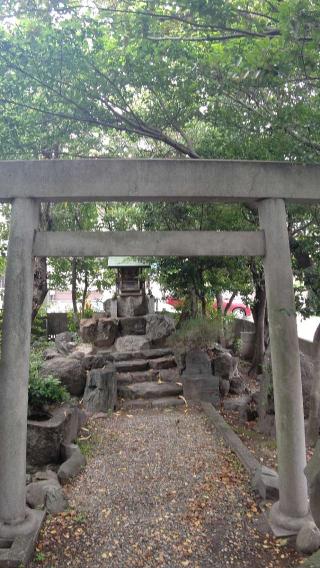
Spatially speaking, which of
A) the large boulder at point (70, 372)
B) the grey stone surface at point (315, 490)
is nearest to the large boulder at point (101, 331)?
the large boulder at point (70, 372)

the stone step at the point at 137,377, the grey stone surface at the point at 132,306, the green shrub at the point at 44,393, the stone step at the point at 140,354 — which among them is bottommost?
the stone step at the point at 137,377

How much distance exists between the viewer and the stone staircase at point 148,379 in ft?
28.4

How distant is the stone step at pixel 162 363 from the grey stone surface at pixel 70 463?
478cm

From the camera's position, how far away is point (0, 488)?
3672 millimetres

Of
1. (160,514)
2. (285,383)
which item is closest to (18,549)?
(160,514)

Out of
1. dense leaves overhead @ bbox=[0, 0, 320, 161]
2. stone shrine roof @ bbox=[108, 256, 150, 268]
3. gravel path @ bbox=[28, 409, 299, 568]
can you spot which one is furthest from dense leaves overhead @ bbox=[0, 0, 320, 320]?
stone shrine roof @ bbox=[108, 256, 150, 268]

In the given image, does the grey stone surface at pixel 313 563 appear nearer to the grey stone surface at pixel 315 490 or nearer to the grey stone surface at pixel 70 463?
the grey stone surface at pixel 315 490

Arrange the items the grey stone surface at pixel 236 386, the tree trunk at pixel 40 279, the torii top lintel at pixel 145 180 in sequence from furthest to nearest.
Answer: the tree trunk at pixel 40 279 < the grey stone surface at pixel 236 386 < the torii top lintel at pixel 145 180

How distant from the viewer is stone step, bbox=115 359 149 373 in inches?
388

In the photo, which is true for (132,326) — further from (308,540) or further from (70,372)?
(308,540)

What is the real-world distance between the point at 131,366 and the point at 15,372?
253 inches

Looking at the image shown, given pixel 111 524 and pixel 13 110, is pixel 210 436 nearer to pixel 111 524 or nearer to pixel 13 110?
pixel 111 524

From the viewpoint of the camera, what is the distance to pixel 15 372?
12.1 feet

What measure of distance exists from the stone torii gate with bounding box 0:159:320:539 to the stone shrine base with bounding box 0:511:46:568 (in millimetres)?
106
